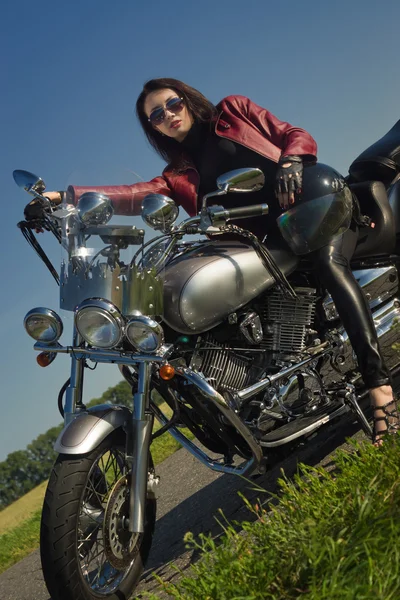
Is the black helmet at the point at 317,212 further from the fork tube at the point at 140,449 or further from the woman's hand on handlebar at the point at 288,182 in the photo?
the fork tube at the point at 140,449

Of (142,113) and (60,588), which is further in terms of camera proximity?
(142,113)

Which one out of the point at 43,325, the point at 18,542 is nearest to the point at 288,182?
the point at 43,325

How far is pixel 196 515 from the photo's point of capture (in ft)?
14.0

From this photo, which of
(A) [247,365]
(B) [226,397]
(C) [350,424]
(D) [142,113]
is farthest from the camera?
(C) [350,424]

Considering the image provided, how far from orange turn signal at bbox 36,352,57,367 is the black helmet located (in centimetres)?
132

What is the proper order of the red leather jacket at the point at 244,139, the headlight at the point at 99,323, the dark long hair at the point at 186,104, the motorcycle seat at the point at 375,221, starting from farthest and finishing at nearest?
the motorcycle seat at the point at 375,221 < the dark long hair at the point at 186,104 < the red leather jacket at the point at 244,139 < the headlight at the point at 99,323

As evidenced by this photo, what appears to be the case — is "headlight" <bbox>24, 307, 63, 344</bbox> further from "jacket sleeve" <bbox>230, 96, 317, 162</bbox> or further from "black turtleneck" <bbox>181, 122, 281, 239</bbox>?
"jacket sleeve" <bbox>230, 96, 317, 162</bbox>

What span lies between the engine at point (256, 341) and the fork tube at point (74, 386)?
55 cm

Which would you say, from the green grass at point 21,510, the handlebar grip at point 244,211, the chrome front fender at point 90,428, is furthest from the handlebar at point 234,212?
the green grass at point 21,510

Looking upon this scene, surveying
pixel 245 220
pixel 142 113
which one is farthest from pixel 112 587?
pixel 142 113

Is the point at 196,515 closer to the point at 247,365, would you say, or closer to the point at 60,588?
the point at 247,365

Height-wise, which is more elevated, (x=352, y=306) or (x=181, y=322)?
(x=181, y=322)

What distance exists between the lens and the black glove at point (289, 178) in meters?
3.46

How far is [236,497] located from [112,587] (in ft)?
4.17
